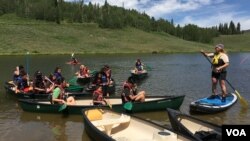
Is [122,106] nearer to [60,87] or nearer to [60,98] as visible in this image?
[60,98]

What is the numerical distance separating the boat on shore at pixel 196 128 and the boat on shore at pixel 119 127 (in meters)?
0.59

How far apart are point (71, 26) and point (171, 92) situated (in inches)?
4213

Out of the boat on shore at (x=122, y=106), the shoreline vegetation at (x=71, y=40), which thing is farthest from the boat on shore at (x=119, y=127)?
the shoreline vegetation at (x=71, y=40)

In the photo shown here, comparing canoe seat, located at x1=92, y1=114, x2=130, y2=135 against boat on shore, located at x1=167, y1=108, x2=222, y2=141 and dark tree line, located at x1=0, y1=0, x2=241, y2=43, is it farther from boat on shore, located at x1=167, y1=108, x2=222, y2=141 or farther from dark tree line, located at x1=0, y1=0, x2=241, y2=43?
dark tree line, located at x1=0, y1=0, x2=241, y2=43

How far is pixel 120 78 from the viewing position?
35.9 metres

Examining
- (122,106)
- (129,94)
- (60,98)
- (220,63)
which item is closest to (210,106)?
(220,63)

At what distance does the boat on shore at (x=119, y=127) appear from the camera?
42.5 feet

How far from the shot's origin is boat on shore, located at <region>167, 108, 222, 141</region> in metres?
11.8

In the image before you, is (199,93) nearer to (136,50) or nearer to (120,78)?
(120,78)

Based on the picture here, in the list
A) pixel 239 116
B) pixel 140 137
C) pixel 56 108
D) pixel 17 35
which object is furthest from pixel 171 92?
pixel 17 35

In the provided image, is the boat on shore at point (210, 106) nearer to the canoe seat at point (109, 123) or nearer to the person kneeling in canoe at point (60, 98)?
the canoe seat at point (109, 123)

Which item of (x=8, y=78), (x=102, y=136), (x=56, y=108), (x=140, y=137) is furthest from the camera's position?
(x=8, y=78)

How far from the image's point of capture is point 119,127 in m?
14.2

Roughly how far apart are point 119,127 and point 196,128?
2.87 metres
